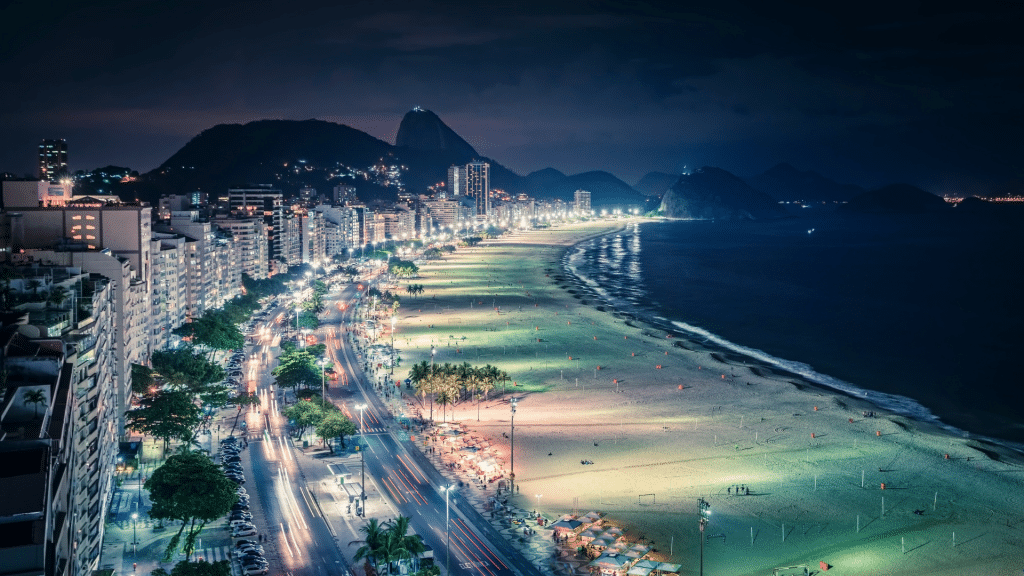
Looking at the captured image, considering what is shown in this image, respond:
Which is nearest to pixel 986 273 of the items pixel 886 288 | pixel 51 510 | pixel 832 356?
pixel 886 288

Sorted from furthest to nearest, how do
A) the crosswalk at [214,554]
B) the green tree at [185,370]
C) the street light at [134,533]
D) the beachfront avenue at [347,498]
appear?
the green tree at [185,370] < the street light at [134,533] < the beachfront avenue at [347,498] < the crosswalk at [214,554]

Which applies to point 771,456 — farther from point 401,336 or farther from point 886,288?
point 886,288

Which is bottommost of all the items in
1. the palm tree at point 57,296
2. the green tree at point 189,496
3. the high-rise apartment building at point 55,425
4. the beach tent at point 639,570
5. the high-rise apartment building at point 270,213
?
the beach tent at point 639,570

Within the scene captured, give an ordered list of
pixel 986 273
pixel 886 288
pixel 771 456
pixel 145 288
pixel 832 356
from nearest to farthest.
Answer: pixel 771 456
pixel 145 288
pixel 832 356
pixel 886 288
pixel 986 273

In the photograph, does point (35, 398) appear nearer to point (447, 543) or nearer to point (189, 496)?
point (189, 496)

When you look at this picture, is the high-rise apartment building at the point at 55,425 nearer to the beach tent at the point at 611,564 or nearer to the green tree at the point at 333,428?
the green tree at the point at 333,428

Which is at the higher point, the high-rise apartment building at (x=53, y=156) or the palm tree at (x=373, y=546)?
the high-rise apartment building at (x=53, y=156)

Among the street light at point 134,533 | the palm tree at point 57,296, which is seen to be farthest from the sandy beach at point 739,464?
the palm tree at point 57,296

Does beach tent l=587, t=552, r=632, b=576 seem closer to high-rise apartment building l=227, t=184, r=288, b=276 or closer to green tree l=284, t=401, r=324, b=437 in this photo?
green tree l=284, t=401, r=324, b=437
